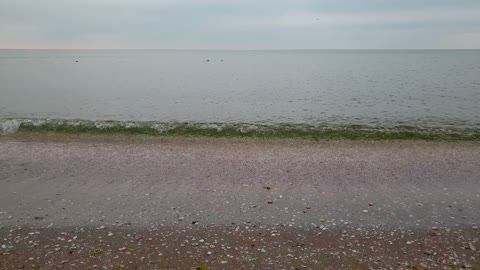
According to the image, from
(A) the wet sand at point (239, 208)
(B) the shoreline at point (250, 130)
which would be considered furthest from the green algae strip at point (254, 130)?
(A) the wet sand at point (239, 208)

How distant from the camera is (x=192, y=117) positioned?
90.5 ft

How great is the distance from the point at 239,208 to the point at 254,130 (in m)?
11.5

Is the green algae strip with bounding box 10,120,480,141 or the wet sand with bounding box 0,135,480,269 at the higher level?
the wet sand with bounding box 0,135,480,269

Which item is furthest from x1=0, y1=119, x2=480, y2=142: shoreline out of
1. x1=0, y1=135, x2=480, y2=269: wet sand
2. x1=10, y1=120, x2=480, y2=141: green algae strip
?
x1=0, y1=135, x2=480, y2=269: wet sand

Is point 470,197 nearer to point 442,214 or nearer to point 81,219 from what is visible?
point 442,214

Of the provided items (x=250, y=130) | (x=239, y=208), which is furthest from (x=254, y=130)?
(x=239, y=208)

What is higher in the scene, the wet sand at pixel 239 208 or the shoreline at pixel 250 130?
the wet sand at pixel 239 208

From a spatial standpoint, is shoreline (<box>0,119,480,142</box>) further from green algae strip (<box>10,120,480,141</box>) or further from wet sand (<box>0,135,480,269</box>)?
wet sand (<box>0,135,480,269</box>)

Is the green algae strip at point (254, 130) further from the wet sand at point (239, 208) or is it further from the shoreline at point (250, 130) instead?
the wet sand at point (239, 208)

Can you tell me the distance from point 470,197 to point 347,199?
371 cm

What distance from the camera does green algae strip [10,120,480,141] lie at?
1973cm

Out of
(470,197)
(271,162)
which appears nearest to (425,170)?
(470,197)

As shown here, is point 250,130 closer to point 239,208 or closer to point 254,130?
point 254,130

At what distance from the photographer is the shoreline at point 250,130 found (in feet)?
64.6
